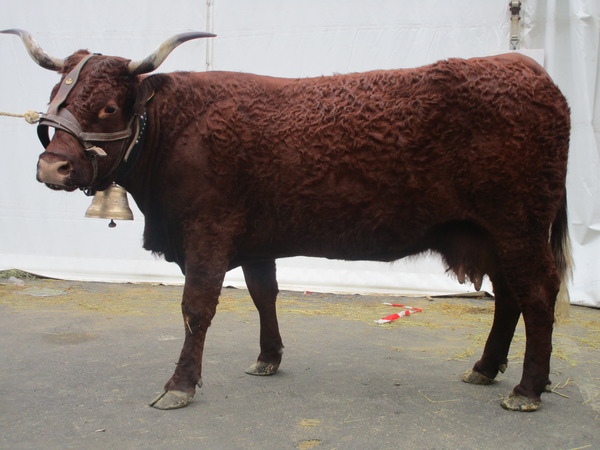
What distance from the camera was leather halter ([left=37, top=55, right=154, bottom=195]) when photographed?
2.84 metres

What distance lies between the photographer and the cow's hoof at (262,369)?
3.57 metres

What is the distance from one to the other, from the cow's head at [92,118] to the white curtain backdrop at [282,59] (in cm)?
440

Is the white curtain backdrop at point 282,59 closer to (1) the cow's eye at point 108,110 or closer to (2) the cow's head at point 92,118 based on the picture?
(2) the cow's head at point 92,118

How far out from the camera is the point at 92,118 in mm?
2924

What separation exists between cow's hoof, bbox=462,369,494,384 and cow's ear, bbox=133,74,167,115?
237 cm

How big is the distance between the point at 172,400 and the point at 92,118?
1.46 m

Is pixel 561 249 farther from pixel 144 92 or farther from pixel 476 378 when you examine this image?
pixel 144 92

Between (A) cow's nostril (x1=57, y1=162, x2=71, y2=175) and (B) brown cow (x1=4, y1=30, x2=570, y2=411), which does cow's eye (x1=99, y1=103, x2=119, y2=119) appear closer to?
(B) brown cow (x1=4, y1=30, x2=570, y2=411)

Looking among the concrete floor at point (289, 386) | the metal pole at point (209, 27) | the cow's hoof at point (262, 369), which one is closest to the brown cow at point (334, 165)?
the concrete floor at point (289, 386)

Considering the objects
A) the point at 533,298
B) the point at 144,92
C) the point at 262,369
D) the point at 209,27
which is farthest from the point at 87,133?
the point at 209,27

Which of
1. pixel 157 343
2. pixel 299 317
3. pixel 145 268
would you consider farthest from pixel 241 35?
pixel 157 343

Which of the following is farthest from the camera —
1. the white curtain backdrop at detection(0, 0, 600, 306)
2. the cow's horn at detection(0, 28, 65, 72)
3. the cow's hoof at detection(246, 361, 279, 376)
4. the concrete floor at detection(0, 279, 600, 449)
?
the white curtain backdrop at detection(0, 0, 600, 306)

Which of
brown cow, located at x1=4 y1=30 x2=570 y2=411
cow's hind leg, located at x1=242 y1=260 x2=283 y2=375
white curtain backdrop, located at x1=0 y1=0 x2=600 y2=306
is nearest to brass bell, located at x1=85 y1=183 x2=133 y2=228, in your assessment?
brown cow, located at x1=4 y1=30 x2=570 y2=411

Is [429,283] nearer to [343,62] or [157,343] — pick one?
[343,62]
